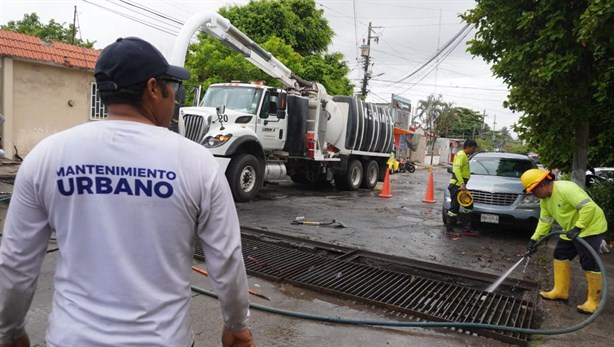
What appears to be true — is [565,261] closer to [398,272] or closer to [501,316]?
[501,316]

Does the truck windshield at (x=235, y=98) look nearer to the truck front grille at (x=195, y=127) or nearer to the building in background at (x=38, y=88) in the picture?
the truck front grille at (x=195, y=127)

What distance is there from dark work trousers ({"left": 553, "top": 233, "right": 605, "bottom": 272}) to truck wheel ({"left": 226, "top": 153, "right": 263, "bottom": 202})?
21.0ft

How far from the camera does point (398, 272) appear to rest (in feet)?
18.5

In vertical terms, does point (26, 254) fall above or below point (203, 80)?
below

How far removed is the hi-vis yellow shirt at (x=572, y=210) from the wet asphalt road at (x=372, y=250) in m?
0.83

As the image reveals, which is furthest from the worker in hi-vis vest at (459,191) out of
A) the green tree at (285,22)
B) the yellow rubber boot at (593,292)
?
the green tree at (285,22)

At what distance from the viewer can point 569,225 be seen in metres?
4.62

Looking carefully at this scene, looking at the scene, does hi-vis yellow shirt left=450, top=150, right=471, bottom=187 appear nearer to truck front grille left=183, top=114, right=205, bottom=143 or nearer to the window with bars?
truck front grille left=183, top=114, right=205, bottom=143

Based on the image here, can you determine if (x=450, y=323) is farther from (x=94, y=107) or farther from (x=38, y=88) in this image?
(x=94, y=107)

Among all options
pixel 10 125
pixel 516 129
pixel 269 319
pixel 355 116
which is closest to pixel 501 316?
pixel 269 319

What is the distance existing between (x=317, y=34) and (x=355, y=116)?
11.0 metres

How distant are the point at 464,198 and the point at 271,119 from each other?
16.4 ft

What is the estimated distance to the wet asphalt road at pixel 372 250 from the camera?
12.1ft

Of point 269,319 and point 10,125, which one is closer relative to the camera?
point 269,319
